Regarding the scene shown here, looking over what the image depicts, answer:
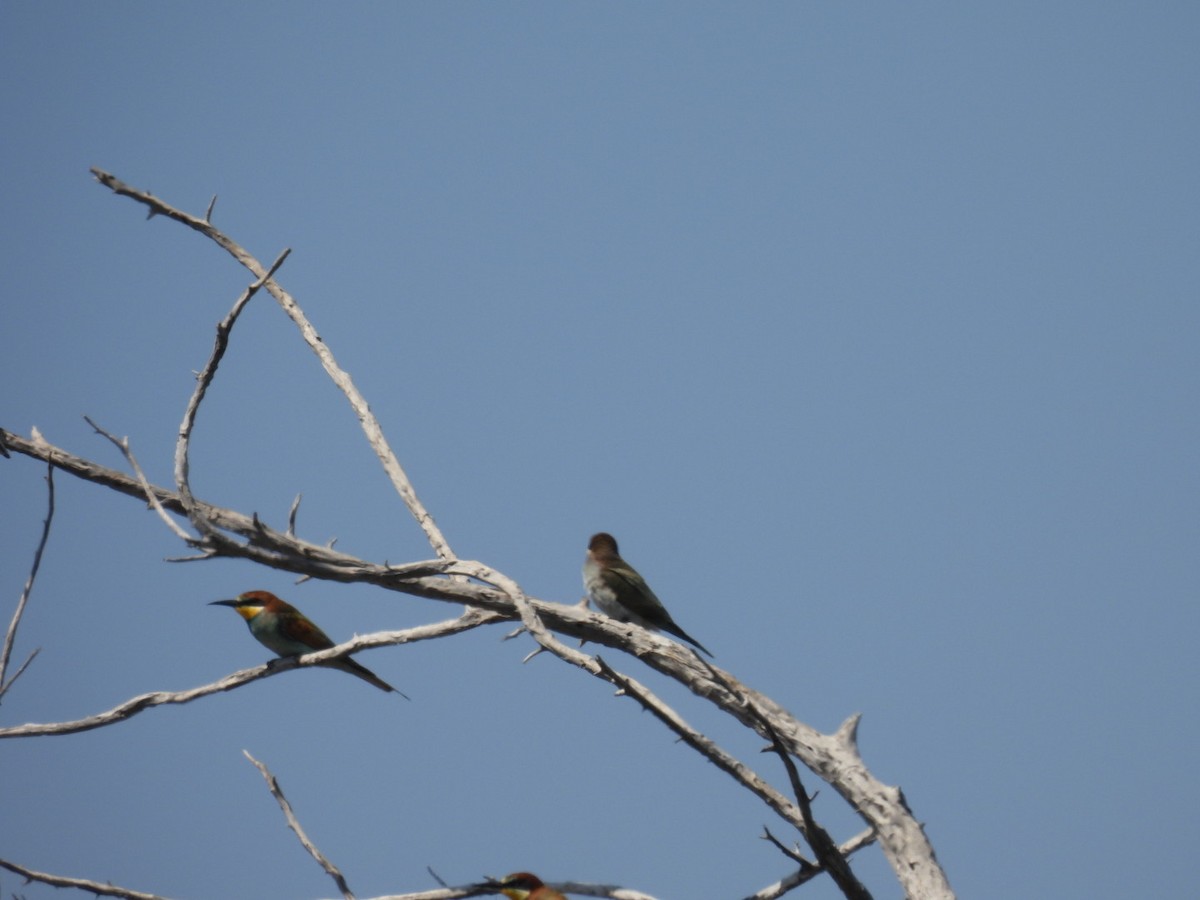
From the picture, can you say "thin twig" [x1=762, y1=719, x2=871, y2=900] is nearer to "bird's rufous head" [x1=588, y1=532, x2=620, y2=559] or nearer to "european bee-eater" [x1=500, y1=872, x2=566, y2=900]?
"european bee-eater" [x1=500, y1=872, x2=566, y2=900]

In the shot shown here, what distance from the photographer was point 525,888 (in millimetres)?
4922

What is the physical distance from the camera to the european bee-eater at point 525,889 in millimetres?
4664

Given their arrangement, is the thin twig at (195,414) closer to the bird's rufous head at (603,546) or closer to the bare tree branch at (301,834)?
the bare tree branch at (301,834)

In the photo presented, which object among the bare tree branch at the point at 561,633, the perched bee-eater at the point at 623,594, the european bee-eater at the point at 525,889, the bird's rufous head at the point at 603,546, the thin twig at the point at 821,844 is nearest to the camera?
the thin twig at the point at 821,844

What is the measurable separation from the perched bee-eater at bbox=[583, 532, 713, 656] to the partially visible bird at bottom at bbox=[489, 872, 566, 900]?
2224mm

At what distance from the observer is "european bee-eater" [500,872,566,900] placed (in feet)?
15.3

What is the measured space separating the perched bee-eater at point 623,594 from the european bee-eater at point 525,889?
2.22m

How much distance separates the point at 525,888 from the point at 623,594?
8.33ft

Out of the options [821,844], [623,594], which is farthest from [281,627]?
[821,844]

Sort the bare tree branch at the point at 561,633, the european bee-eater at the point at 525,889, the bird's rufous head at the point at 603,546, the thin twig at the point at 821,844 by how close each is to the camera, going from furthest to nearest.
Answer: the bird's rufous head at the point at 603,546, the european bee-eater at the point at 525,889, the bare tree branch at the point at 561,633, the thin twig at the point at 821,844

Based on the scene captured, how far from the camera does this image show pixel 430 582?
4566mm

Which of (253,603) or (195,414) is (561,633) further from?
(253,603)

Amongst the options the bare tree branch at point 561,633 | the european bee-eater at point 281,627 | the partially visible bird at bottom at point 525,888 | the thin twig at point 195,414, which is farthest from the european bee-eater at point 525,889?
the european bee-eater at point 281,627

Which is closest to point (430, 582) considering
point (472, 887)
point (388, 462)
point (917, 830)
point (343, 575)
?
point (343, 575)
